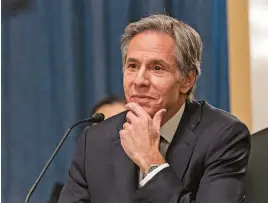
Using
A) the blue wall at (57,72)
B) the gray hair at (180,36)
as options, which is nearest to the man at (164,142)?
the gray hair at (180,36)

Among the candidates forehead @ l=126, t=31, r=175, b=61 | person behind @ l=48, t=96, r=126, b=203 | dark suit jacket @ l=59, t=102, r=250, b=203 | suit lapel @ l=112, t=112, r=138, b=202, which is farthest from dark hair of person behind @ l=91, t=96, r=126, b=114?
forehead @ l=126, t=31, r=175, b=61

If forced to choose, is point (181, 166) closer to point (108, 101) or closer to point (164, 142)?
point (164, 142)

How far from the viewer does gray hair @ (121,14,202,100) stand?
1.55 m

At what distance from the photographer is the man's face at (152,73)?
5.03ft

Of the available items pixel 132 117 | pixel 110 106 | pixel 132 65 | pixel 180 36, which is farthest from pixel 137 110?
pixel 110 106

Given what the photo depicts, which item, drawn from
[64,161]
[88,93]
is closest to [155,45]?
[88,93]

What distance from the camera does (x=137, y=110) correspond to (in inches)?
59.8

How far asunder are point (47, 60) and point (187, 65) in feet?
4.02

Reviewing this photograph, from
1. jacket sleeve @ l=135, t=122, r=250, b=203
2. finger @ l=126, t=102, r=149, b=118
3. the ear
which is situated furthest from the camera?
the ear

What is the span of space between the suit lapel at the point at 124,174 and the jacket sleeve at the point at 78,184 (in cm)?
12

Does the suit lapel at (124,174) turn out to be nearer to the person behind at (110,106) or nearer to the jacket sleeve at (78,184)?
the jacket sleeve at (78,184)

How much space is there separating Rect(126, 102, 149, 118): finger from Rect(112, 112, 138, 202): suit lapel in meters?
0.18

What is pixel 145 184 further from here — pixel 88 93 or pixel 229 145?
pixel 88 93

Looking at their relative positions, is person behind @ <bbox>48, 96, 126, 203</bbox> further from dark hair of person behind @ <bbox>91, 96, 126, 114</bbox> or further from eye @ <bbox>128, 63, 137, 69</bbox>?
eye @ <bbox>128, 63, 137, 69</bbox>
